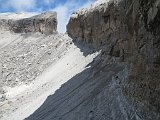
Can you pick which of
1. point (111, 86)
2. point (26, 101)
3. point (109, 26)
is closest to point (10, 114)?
point (26, 101)

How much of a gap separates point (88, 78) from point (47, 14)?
94.9ft

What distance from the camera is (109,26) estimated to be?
26.5 metres

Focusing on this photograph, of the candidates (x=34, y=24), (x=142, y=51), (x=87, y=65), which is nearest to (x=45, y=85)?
(x=87, y=65)

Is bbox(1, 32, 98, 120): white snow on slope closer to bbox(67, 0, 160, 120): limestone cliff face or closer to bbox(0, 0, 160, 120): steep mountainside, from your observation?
bbox(0, 0, 160, 120): steep mountainside

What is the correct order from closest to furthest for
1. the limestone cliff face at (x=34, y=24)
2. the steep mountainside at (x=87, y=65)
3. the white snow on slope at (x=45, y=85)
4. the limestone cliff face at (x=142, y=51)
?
the limestone cliff face at (x=142, y=51) → the steep mountainside at (x=87, y=65) → the white snow on slope at (x=45, y=85) → the limestone cliff face at (x=34, y=24)

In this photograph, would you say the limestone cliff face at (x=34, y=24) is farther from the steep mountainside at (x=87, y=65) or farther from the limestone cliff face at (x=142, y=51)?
the limestone cliff face at (x=142, y=51)

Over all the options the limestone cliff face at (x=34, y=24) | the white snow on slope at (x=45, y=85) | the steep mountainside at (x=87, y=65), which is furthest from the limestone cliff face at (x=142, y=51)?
the limestone cliff face at (x=34, y=24)

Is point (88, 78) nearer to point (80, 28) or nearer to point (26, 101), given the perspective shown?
point (26, 101)

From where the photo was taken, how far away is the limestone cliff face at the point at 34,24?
48781 mm

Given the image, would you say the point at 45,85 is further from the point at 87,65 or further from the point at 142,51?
the point at 142,51

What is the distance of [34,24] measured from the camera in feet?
162

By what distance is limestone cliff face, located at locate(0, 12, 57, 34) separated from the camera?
48.8 metres

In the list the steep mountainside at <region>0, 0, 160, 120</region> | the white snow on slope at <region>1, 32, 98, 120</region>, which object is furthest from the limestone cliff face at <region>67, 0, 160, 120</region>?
the white snow on slope at <region>1, 32, 98, 120</region>

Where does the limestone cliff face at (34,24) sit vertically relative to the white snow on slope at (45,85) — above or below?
above
